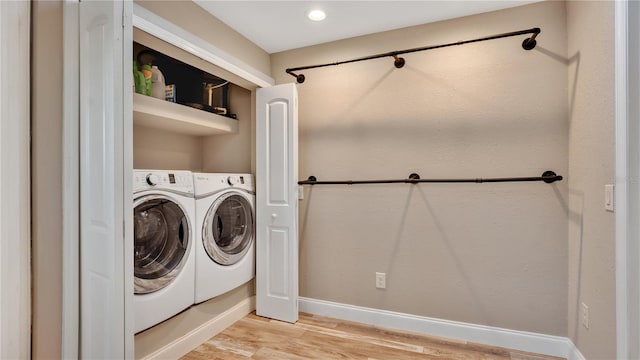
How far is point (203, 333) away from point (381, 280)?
133 centimetres

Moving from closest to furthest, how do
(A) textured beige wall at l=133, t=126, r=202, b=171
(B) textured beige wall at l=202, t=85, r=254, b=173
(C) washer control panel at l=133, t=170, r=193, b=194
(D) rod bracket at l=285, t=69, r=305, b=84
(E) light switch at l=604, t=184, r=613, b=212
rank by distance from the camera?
(E) light switch at l=604, t=184, r=613, b=212
(C) washer control panel at l=133, t=170, r=193, b=194
(A) textured beige wall at l=133, t=126, r=202, b=171
(D) rod bracket at l=285, t=69, r=305, b=84
(B) textured beige wall at l=202, t=85, r=254, b=173

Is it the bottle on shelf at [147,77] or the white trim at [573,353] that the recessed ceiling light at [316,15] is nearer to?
the bottle on shelf at [147,77]

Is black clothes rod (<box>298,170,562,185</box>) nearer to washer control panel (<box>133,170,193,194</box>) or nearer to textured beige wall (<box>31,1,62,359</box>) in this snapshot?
washer control panel (<box>133,170,193,194</box>)

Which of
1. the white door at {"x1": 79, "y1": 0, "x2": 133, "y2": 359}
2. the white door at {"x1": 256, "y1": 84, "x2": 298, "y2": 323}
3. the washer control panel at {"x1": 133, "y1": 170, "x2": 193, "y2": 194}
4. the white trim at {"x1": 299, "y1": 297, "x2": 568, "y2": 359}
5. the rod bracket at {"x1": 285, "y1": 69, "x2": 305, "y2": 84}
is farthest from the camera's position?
the rod bracket at {"x1": 285, "y1": 69, "x2": 305, "y2": 84}

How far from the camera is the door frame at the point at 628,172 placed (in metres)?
1.19

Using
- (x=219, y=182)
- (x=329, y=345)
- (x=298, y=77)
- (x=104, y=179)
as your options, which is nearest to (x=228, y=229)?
(x=219, y=182)

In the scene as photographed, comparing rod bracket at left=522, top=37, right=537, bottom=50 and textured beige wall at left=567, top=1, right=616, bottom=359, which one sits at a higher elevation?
rod bracket at left=522, top=37, right=537, bottom=50

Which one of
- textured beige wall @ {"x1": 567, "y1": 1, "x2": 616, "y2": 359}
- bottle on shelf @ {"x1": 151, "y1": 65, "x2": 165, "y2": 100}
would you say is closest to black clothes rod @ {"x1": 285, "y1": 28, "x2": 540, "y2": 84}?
textured beige wall @ {"x1": 567, "y1": 1, "x2": 616, "y2": 359}

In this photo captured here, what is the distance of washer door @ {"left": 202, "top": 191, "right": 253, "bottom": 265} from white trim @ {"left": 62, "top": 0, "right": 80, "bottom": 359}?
79 cm

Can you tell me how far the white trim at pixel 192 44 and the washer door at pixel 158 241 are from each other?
93 cm

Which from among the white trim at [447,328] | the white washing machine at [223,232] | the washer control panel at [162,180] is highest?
the washer control panel at [162,180]

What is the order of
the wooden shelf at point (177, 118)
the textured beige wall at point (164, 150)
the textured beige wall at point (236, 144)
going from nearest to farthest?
the wooden shelf at point (177, 118), the textured beige wall at point (164, 150), the textured beige wall at point (236, 144)

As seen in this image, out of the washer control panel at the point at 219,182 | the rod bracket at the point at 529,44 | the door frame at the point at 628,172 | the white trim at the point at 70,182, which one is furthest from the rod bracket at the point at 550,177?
the white trim at the point at 70,182

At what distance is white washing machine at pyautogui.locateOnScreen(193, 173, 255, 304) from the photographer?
2.01m
